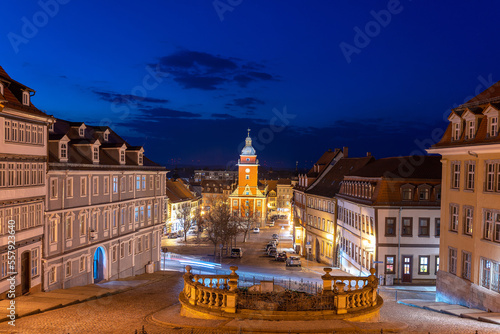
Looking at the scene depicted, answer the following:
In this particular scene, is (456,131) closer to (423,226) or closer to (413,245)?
(423,226)

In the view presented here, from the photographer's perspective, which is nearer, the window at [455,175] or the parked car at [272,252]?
the window at [455,175]

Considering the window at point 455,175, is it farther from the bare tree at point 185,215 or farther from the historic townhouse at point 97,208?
the bare tree at point 185,215

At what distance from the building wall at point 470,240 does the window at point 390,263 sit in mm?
8124

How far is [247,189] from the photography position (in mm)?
127688

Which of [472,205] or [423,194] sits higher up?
[472,205]

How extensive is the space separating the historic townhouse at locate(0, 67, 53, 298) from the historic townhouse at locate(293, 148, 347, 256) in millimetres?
38891

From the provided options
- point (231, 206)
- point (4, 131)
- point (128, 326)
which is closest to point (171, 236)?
point (231, 206)

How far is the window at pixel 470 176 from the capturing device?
27.3 meters

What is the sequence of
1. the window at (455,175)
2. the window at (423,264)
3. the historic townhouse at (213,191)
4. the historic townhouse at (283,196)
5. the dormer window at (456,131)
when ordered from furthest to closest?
the historic townhouse at (283,196) → the historic townhouse at (213,191) → the window at (423,264) → the window at (455,175) → the dormer window at (456,131)

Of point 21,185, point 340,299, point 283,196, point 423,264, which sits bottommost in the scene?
point 283,196

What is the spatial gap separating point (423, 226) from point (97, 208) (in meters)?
25.4

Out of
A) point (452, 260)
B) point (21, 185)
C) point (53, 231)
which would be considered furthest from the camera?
point (53, 231)

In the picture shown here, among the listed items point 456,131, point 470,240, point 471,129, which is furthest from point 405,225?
point 471,129

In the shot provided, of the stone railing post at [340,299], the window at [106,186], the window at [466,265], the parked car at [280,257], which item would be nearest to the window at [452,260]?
the window at [466,265]
